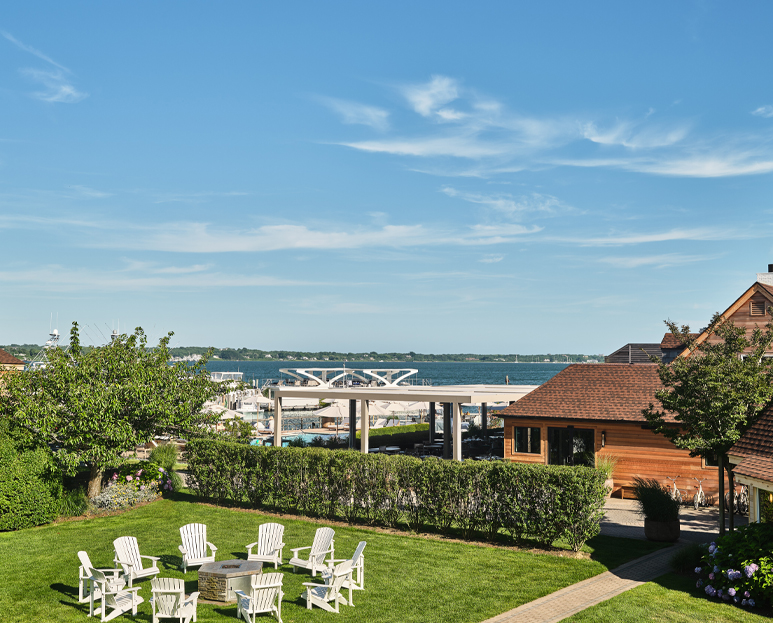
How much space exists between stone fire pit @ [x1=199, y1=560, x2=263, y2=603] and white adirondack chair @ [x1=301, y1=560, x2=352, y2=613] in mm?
1053

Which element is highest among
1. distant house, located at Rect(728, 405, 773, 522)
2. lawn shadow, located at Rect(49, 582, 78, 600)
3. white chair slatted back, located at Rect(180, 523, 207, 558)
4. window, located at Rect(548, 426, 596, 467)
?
distant house, located at Rect(728, 405, 773, 522)

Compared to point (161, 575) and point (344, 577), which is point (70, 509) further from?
point (344, 577)

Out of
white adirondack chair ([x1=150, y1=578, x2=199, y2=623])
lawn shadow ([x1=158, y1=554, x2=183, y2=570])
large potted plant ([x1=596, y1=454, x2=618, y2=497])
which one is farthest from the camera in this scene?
large potted plant ([x1=596, y1=454, x2=618, y2=497])

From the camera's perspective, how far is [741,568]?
1132cm

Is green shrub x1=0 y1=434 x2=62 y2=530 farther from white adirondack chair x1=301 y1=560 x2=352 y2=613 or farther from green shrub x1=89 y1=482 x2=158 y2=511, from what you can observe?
white adirondack chair x1=301 y1=560 x2=352 y2=613

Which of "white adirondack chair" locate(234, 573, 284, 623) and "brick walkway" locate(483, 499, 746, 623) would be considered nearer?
"white adirondack chair" locate(234, 573, 284, 623)

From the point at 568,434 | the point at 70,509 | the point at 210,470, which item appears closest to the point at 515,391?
the point at 568,434

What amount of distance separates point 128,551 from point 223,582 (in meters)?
2.12

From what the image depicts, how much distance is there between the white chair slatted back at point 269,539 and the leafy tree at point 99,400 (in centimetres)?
699

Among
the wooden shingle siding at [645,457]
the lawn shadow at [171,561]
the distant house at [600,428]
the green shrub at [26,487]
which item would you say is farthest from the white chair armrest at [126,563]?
the wooden shingle siding at [645,457]

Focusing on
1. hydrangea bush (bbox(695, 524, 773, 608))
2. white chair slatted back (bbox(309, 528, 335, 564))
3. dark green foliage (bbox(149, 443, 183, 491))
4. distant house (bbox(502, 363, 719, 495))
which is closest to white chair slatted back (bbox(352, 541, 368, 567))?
white chair slatted back (bbox(309, 528, 335, 564))

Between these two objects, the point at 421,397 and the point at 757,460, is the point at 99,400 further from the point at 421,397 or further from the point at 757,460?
the point at 757,460

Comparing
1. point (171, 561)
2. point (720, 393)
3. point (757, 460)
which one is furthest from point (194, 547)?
point (720, 393)

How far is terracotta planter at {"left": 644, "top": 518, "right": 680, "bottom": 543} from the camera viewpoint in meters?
15.6
